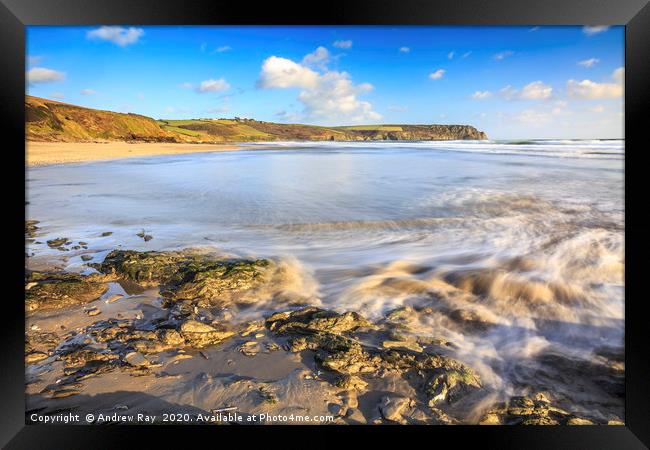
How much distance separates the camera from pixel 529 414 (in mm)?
2180

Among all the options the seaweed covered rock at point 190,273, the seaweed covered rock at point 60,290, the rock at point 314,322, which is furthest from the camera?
the seaweed covered rock at point 190,273

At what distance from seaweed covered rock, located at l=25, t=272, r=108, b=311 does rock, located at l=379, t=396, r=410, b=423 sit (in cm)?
252

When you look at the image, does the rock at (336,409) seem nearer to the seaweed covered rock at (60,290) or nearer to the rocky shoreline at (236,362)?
the rocky shoreline at (236,362)

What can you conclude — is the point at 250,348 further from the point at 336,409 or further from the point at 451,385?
the point at 451,385

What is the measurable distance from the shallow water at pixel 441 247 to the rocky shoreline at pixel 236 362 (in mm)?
213

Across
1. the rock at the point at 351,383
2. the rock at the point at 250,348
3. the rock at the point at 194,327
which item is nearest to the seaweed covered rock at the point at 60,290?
the rock at the point at 194,327

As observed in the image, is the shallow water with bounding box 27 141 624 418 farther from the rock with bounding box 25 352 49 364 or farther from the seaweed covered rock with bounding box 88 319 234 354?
the rock with bounding box 25 352 49 364

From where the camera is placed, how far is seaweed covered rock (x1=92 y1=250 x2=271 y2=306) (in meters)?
3.51

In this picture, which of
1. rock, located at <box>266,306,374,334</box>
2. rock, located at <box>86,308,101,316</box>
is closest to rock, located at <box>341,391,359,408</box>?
rock, located at <box>266,306,374,334</box>

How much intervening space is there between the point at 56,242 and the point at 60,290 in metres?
1.82

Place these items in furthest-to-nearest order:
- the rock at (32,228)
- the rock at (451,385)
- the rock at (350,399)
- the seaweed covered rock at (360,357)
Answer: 1. the rock at (32,228)
2. the seaweed covered rock at (360,357)
3. the rock at (451,385)
4. the rock at (350,399)

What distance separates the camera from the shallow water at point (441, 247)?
281 cm

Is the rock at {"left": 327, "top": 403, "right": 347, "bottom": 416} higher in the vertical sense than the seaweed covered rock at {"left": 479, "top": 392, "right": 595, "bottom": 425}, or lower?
higher

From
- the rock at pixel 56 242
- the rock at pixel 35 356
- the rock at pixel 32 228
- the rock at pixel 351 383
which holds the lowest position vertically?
the rock at pixel 351 383
